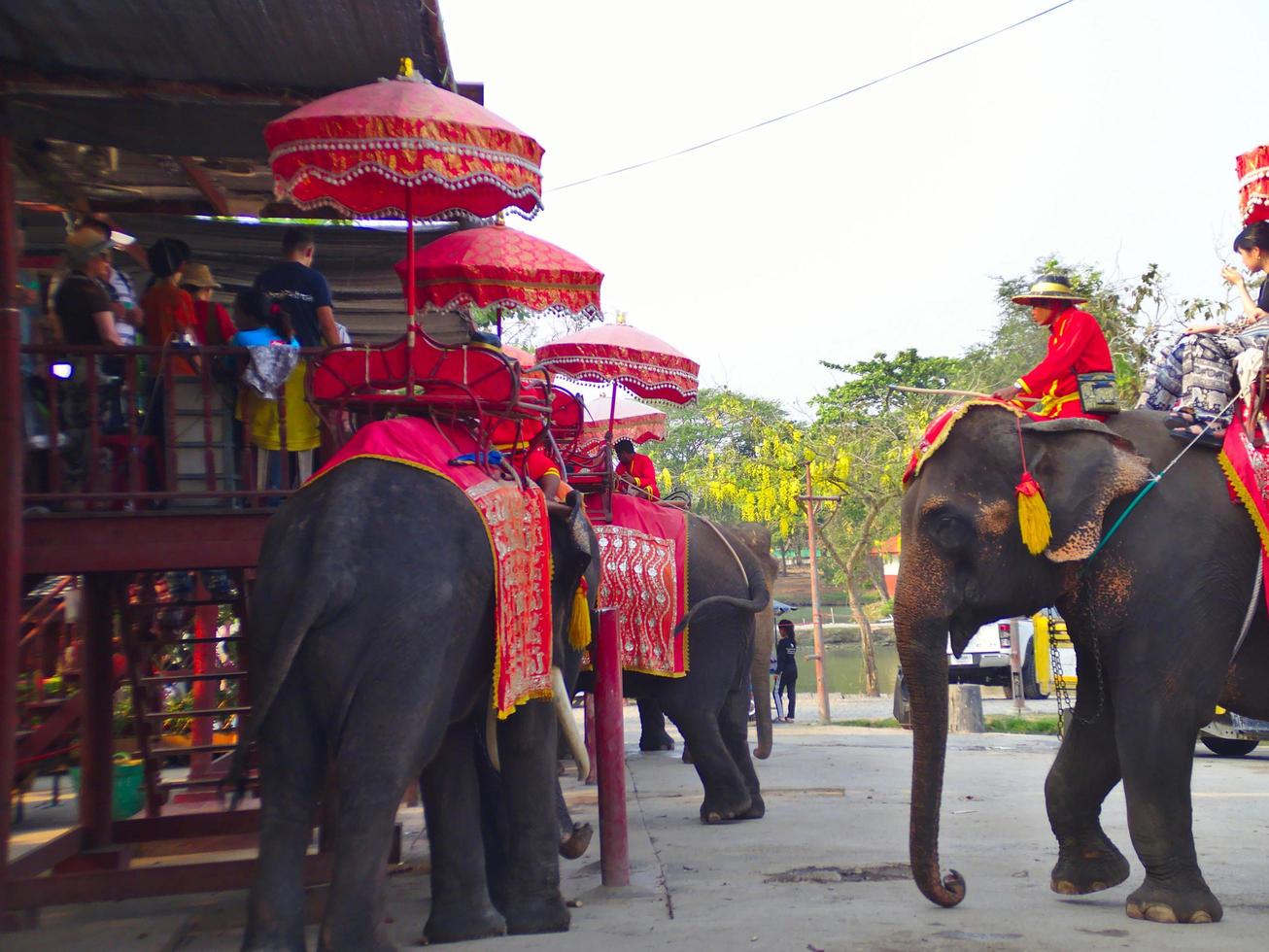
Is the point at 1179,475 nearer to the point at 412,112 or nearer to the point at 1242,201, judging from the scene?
the point at 1242,201

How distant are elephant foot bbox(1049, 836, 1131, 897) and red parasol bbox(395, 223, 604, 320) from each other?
4.18m

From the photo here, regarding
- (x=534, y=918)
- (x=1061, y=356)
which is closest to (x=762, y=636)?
(x=1061, y=356)

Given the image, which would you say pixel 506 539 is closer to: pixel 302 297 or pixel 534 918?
pixel 534 918

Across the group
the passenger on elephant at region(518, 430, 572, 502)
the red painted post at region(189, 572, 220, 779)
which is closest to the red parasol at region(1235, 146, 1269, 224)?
the passenger on elephant at region(518, 430, 572, 502)

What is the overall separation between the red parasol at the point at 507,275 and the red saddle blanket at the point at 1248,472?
3.90 metres

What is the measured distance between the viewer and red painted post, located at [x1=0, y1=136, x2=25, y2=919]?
5.20 metres

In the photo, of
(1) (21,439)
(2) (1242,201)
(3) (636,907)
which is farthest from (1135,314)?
(1) (21,439)

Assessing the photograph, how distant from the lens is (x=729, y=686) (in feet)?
29.7

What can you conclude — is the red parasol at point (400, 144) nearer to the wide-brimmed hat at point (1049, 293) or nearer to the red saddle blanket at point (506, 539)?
the red saddle blanket at point (506, 539)

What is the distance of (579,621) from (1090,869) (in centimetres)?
241

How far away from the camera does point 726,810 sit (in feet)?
28.0

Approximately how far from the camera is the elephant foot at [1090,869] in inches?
228

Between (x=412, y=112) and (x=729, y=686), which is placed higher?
(x=412, y=112)

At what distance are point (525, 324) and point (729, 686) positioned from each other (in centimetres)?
2096
